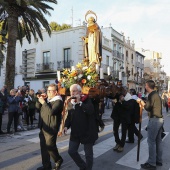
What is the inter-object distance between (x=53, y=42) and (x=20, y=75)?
6.31 m

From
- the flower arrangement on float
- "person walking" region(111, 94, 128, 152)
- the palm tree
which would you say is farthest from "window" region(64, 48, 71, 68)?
"person walking" region(111, 94, 128, 152)

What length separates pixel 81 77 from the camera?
6.86m

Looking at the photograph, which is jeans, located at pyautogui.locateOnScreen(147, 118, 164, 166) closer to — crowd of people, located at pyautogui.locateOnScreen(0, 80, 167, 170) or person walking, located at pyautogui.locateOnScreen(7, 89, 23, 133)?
crowd of people, located at pyautogui.locateOnScreen(0, 80, 167, 170)

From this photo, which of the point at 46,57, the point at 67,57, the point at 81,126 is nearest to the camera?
the point at 81,126

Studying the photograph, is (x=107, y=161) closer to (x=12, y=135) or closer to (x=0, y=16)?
(x=12, y=135)

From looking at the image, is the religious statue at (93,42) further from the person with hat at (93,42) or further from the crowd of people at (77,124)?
the crowd of people at (77,124)

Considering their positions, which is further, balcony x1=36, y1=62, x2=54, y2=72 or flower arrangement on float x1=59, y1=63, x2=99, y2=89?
balcony x1=36, y1=62, x2=54, y2=72

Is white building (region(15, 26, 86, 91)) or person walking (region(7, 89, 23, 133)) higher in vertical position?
white building (region(15, 26, 86, 91))

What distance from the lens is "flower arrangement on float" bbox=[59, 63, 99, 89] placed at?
6.80 meters

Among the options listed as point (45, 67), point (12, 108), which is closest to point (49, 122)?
point (12, 108)

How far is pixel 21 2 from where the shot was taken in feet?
50.0

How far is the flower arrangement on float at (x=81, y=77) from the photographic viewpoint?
680cm

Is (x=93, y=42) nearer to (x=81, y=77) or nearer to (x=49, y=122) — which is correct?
(x=81, y=77)

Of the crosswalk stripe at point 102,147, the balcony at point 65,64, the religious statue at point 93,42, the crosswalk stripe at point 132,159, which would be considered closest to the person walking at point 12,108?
the religious statue at point 93,42
